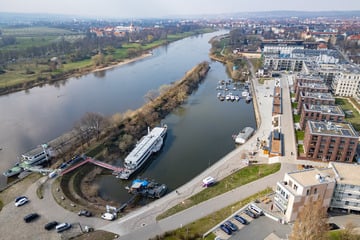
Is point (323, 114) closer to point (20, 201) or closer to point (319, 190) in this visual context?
point (319, 190)

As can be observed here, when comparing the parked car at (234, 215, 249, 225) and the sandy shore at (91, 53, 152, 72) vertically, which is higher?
the sandy shore at (91, 53, 152, 72)

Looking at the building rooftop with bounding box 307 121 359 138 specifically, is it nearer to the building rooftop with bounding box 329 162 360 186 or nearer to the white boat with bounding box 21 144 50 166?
the building rooftop with bounding box 329 162 360 186

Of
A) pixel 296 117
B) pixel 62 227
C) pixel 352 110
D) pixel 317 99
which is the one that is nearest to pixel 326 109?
pixel 317 99

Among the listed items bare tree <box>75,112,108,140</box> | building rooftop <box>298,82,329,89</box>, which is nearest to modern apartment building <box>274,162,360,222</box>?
bare tree <box>75,112,108,140</box>

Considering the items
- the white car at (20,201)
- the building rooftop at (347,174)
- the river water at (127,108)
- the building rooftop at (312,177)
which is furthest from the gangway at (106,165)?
the building rooftop at (347,174)

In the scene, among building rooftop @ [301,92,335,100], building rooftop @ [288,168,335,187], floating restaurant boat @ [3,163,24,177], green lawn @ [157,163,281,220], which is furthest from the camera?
building rooftop @ [301,92,335,100]

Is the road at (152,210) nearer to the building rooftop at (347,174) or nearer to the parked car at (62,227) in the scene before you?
the parked car at (62,227)
